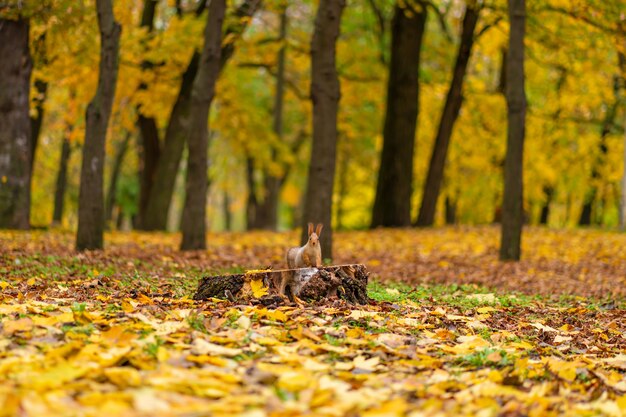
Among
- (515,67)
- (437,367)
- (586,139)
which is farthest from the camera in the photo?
(586,139)

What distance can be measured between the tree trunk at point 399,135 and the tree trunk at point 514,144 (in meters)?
6.57

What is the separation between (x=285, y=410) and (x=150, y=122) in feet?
68.7

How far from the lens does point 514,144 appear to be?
14328mm

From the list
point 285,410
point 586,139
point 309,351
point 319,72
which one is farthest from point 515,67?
point 586,139

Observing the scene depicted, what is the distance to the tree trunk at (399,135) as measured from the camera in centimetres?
2086

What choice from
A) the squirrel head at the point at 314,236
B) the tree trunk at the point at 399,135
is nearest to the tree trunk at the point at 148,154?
the tree trunk at the point at 399,135

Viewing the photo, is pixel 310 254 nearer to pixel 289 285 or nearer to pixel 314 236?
pixel 314 236

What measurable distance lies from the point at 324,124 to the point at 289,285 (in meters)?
5.91

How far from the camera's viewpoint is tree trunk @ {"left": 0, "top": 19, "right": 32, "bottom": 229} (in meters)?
16.2

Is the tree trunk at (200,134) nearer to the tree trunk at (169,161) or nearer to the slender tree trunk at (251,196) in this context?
the tree trunk at (169,161)

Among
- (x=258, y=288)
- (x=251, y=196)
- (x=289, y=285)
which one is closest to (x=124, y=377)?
(x=258, y=288)

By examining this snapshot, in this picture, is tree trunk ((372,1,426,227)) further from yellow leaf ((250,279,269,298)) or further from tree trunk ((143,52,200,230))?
yellow leaf ((250,279,269,298))

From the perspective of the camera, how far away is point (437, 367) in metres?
5.14

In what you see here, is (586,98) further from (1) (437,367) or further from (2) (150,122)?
(1) (437,367)
